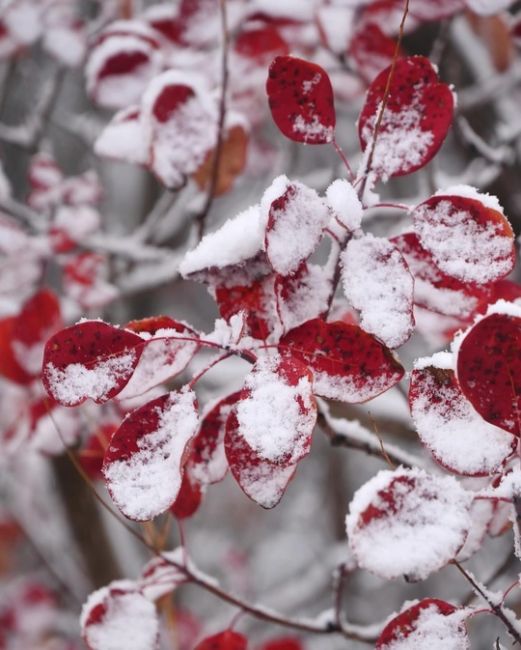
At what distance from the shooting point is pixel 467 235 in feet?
1.52

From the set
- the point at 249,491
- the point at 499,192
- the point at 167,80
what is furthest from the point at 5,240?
the point at 499,192

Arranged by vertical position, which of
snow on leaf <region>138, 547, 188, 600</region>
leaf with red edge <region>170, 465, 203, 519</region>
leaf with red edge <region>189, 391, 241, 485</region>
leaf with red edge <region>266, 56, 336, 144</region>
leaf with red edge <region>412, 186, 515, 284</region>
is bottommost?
snow on leaf <region>138, 547, 188, 600</region>

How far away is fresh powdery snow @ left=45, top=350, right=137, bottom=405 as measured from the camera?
1.50 feet

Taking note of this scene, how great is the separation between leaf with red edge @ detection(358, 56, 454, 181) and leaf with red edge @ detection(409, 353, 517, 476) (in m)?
0.16

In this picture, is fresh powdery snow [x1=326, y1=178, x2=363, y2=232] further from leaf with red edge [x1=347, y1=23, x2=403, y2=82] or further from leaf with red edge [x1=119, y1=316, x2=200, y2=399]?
leaf with red edge [x1=347, y1=23, x2=403, y2=82]

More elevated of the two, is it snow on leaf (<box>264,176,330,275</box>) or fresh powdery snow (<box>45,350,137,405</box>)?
snow on leaf (<box>264,176,330,275</box>)

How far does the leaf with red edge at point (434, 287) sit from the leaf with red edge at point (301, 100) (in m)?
0.11

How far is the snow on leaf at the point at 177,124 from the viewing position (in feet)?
2.36

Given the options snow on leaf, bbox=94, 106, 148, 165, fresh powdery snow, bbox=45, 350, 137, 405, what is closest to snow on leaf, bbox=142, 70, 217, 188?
snow on leaf, bbox=94, 106, 148, 165

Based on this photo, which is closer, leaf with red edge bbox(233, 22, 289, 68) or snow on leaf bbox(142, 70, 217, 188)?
snow on leaf bbox(142, 70, 217, 188)

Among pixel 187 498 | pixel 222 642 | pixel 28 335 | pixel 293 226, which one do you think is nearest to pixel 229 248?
pixel 293 226

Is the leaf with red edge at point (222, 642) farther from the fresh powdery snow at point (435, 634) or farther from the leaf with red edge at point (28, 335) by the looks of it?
the leaf with red edge at point (28, 335)

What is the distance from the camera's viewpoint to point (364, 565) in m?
0.40

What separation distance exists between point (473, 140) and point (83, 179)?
0.77 m
